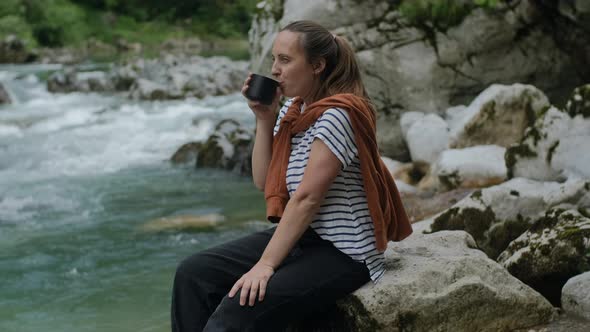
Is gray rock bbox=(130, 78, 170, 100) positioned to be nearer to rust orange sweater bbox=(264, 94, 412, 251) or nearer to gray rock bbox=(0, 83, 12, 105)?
Result: gray rock bbox=(0, 83, 12, 105)

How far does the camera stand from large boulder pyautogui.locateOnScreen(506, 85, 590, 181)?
18.9 feet

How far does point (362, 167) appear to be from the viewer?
2.74 metres

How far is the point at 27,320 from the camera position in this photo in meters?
5.13

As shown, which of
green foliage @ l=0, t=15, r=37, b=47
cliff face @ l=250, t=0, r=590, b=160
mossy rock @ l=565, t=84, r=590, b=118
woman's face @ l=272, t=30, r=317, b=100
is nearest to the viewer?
woman's face @ l=272, t=30, r=317, b=100

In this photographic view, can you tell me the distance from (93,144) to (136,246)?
6.52 meters

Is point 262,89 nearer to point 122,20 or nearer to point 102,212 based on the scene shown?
point 102,212

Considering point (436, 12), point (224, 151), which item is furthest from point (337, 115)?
point (224, 151)

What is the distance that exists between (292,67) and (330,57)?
15 cm

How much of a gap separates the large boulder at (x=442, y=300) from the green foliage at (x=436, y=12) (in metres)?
6.65

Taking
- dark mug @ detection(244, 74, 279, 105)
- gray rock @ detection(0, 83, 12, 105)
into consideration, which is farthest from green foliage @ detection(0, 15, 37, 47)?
dark mug @ detection(244, 74, 279, 105)

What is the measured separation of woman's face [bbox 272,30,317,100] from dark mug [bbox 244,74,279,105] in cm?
4

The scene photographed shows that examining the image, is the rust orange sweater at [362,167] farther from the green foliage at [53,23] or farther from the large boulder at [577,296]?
the green foliage at [53,23]

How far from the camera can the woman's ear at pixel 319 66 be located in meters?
2.85

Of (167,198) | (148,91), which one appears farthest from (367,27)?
(148,91)
